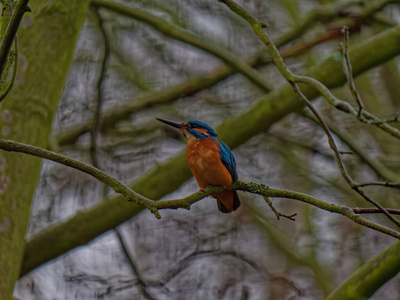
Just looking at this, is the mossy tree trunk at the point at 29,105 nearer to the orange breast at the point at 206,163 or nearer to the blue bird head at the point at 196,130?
the blue bird head at the point at 196,130

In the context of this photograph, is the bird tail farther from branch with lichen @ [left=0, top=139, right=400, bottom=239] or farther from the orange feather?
branch with lichen @ [left=0, top=139, right=400, bottom=239]

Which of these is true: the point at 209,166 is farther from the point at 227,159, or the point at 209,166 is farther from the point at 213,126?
the point at 213,126

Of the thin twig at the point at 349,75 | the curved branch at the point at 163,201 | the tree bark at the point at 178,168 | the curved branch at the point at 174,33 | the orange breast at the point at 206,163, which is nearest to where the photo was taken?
the thin twig at the point at 349,75

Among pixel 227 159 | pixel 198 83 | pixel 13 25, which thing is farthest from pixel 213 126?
pixel 13 25

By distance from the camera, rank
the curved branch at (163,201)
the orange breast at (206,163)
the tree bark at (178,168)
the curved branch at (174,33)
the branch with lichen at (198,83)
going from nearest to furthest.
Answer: the curved branch at (163,201)
the orange breast at (206,163)
the tree bark at (178,168)
the curved branch at (174,33)
the branch with lichen at (198,83)

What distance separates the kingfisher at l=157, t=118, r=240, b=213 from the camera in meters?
4.01

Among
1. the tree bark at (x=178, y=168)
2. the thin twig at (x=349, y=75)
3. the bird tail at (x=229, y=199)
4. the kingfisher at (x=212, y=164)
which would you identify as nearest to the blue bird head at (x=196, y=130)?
the kingfisher at (x=212, y=164)

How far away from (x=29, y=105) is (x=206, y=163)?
1.33 metres

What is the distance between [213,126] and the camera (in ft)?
18.3

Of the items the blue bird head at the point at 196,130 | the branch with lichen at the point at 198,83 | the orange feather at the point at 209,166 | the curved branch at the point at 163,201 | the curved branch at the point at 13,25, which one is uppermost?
the branch with lichen at the point at 198,83

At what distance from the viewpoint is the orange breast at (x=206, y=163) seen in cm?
400

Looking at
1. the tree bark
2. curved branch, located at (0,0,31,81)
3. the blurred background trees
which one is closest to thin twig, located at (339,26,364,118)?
curved branch, located at (0,0,31,81)

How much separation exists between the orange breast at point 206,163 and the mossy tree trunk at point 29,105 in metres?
1.08

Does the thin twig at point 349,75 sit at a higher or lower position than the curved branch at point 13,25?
lower
